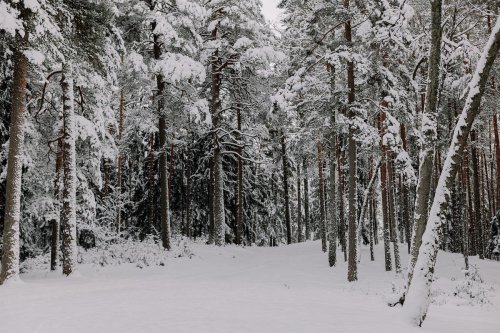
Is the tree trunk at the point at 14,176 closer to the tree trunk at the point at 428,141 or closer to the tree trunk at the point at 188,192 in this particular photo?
the tree trunk at the point at 428,141

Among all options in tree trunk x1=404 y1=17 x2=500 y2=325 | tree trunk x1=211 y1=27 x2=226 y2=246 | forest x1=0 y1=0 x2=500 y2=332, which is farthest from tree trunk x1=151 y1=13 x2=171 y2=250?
tree trunk x1=404 y1=17 x2=500 y2=325

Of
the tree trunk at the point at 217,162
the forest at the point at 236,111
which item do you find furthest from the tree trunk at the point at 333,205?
the tree trunk at the point at 217,162

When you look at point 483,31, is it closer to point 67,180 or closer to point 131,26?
point 131,26

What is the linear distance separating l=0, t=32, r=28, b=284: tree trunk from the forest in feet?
0.11

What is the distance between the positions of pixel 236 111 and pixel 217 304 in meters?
17.9

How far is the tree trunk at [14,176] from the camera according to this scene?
33.9ft

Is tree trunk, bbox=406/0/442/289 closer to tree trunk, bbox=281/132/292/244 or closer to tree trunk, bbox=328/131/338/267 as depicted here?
tree trunk, bbox=328/131/338/267

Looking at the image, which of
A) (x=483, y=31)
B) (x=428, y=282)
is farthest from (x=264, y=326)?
(x=483, y=31)

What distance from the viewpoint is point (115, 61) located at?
49.5 ft

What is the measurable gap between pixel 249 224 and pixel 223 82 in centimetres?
1256

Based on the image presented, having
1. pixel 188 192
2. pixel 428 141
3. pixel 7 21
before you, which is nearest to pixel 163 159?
pixel 188 192

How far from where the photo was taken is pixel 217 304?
7789mm

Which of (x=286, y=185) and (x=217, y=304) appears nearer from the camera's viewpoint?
(x=217, y=304)

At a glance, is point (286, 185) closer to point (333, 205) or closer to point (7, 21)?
point (333, 205)
